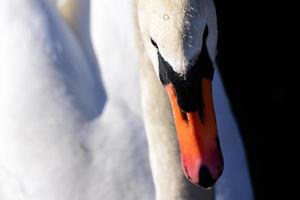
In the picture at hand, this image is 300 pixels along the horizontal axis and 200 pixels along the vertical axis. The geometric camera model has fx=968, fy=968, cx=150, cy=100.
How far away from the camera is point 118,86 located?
4133 mm

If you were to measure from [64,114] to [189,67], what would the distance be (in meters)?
1.31

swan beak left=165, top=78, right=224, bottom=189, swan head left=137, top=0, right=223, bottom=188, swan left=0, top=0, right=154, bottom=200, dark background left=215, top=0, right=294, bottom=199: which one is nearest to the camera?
swan head left=137, top=0, right=223, bottom=188

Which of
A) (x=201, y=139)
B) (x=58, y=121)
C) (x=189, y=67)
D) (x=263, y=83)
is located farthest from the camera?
(x=263, y=83)

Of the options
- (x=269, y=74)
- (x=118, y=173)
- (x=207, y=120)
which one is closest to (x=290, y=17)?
(x=269, y=74)

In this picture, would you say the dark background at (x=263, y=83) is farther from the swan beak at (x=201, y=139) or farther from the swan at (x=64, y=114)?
the swan beak at (x=201, y=139)

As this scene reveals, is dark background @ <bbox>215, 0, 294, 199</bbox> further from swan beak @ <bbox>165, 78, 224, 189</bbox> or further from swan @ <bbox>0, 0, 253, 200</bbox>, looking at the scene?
swan beak @ <bbox>165, 78, 224, 189</bbox>

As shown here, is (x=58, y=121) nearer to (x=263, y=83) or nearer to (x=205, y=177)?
(x=205, y=177)

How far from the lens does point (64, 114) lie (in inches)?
159

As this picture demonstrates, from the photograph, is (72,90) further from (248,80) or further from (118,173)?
(248,80)

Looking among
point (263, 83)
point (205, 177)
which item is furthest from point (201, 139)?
point (263, 83)

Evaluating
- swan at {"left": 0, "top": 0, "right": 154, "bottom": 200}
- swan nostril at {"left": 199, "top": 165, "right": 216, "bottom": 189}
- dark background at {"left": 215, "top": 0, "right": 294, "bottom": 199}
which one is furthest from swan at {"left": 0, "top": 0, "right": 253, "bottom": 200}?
dark background at {"left": 215, "top": 0, "right": 294, "bottom": 199}

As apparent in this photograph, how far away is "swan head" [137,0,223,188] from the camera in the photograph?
2830mm

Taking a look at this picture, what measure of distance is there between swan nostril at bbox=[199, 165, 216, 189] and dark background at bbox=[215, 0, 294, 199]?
2.01 m

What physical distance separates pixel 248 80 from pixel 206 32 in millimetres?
2560
